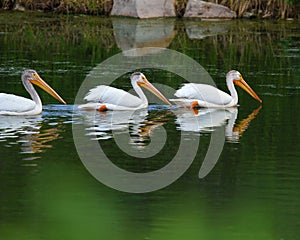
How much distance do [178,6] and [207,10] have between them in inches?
31.6

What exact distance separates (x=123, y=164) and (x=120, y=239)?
87.7 inches

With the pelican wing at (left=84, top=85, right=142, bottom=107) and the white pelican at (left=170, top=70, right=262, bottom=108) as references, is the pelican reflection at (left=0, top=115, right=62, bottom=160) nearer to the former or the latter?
the pelican wing at (left=84, top=85, right=142, bottom=107)

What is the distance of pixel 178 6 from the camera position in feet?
72.5

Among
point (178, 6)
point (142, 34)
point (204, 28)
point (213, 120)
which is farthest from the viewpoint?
point (178, 6)

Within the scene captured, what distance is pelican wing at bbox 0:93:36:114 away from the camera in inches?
409

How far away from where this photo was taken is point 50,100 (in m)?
11.8

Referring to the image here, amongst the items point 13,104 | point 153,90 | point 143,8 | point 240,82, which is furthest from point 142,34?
point 13,104

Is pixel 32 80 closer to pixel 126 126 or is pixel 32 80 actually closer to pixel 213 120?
pixel 126 126

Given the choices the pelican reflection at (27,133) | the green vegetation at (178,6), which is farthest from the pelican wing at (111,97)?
the green vegetation at (178,6)

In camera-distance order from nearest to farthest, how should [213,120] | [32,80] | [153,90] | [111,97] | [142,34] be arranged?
[213,120] → [111,97] → [32,80] → [153,90] → [142,34]

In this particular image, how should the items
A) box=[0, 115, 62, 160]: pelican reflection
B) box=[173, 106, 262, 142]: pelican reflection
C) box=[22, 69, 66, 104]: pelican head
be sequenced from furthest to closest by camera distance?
box=[22, 69, 66, 104]: pelican head
box=[173, 106, 262, 142]: pelican reflection
box=[0, 115, 62, 160]: pelican reflection

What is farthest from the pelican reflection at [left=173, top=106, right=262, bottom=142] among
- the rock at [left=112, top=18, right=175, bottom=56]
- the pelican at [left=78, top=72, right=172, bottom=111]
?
the rock at [left=112, top=18, right=175, bottom=56]

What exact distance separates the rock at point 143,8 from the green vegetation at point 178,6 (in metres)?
0.21

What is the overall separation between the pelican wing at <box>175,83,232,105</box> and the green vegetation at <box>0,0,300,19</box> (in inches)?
386
